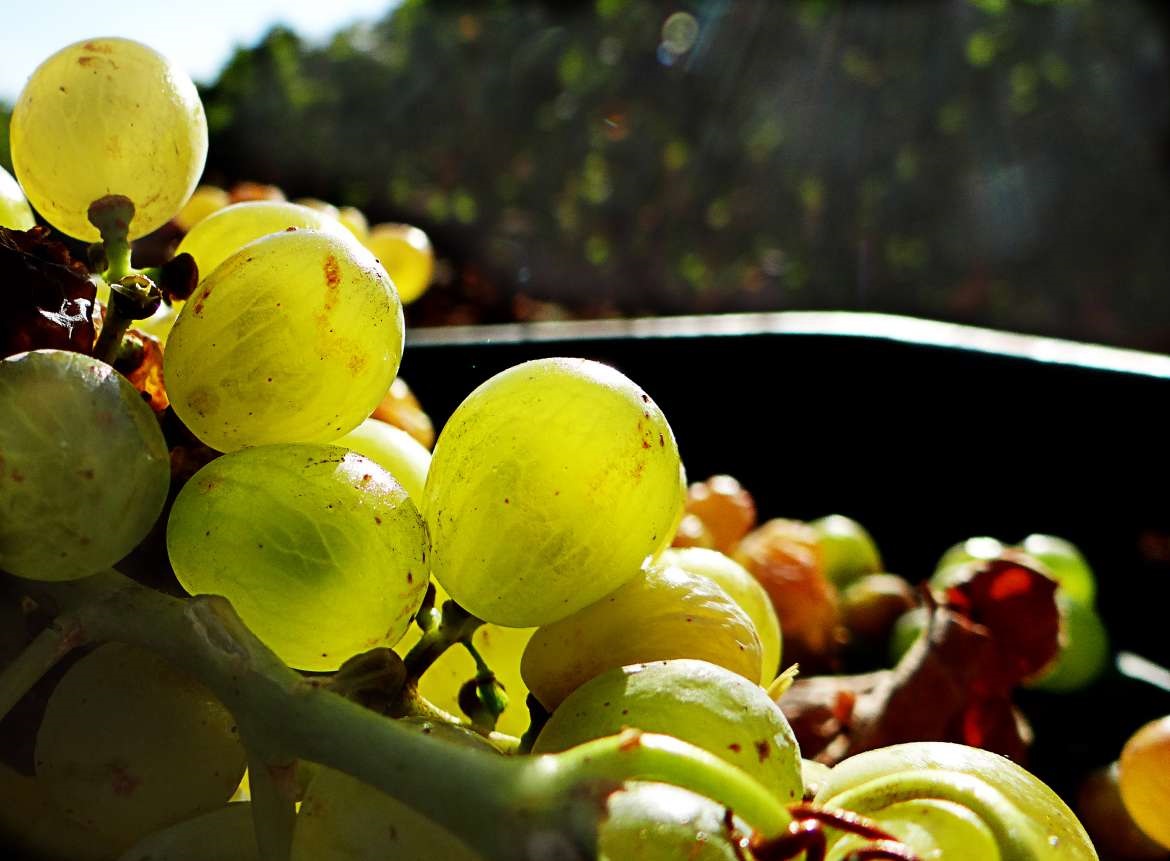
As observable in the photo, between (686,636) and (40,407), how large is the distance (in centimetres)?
21

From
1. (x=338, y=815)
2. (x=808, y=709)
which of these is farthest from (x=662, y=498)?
(x=808, y=709)

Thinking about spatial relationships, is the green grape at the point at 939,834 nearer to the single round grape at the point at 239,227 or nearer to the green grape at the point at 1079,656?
the single round grape at the point at 239,227

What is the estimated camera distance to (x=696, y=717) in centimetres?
32

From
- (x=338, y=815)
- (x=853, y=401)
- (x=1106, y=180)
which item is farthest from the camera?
(x=1106, y=180)

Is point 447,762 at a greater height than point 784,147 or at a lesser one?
greater

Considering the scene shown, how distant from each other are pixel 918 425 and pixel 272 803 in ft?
2.69

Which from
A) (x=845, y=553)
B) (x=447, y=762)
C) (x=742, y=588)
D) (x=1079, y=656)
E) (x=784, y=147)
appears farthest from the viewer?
(x=784, y=147)

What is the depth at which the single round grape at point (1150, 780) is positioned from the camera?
0.55 metres

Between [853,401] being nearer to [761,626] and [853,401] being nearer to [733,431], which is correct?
[733,431]

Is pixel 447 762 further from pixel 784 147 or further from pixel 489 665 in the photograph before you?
pixel 784 147

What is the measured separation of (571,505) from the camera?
352 mm

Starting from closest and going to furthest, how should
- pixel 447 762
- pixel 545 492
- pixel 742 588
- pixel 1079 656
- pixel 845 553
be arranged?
pixel 447 762, pixel 545 492, pixel 742 588, pixel 1079 656, pixel 845 553

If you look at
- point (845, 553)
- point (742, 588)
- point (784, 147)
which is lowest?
point (784, 147)

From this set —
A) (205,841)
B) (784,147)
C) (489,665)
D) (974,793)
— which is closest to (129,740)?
(205,841)
